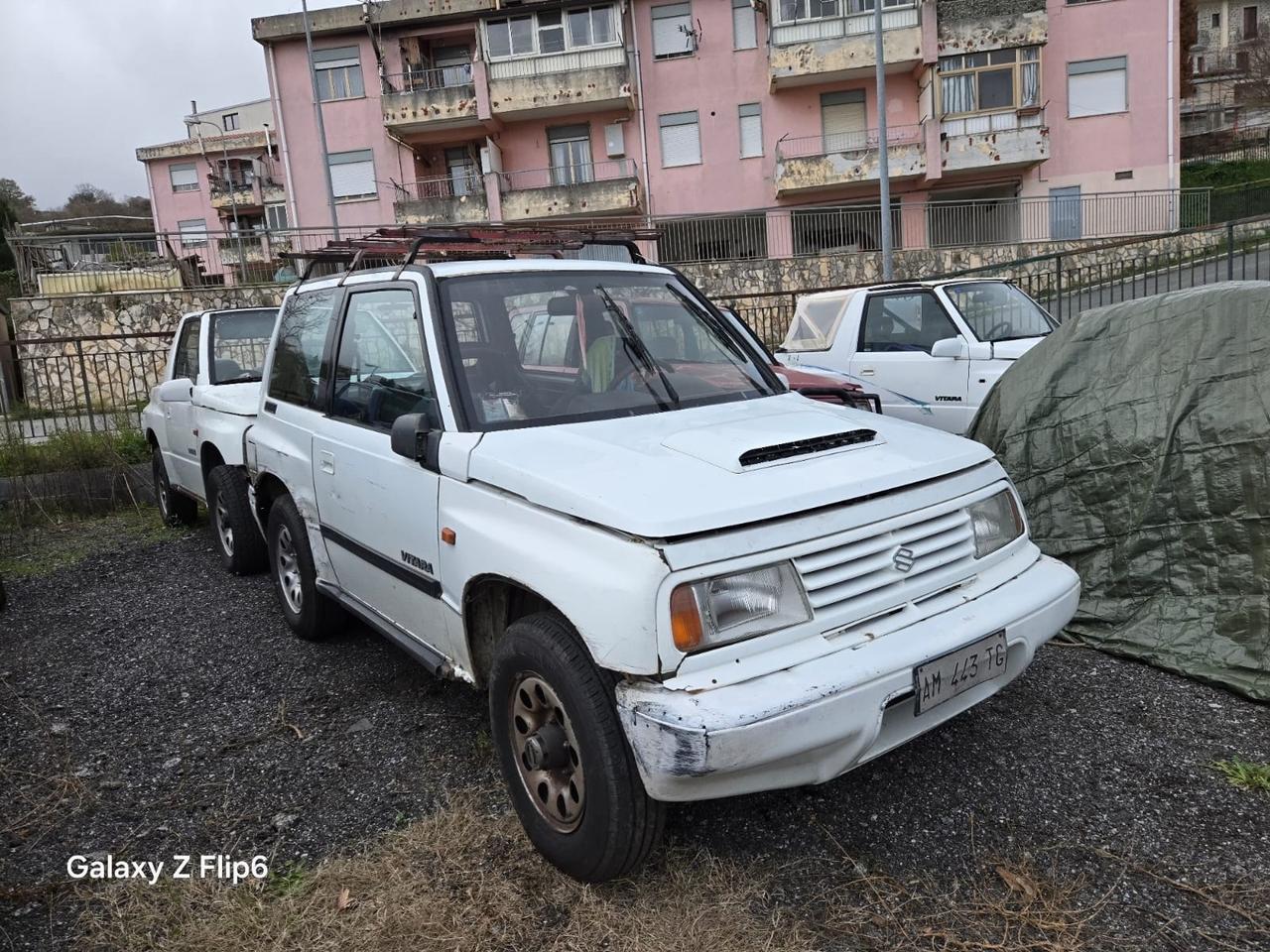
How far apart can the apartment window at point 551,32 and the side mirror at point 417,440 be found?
98.0 feet

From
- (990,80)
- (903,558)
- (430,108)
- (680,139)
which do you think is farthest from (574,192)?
(903,558)

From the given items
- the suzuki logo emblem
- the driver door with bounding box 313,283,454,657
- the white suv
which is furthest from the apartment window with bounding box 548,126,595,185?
the suzuki logo emblem

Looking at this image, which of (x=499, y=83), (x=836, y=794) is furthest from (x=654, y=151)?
(x=836, y=794)

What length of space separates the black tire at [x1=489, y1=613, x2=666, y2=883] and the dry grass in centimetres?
12

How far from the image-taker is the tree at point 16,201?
43469 millimetres

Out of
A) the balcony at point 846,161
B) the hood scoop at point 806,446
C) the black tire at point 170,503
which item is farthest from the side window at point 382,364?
the balcony at point 846,161

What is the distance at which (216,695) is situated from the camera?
4.24m

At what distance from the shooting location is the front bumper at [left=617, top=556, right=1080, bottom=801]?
7.06ft

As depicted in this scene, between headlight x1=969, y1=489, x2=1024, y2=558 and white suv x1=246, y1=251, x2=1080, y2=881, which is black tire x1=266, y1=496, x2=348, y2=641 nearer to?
white suv x1=246, y1=251, x2=1080, y2=881

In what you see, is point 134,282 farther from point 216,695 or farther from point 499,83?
point 216,695

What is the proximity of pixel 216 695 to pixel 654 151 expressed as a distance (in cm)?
2899

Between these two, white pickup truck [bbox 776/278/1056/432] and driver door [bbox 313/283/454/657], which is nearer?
Result: driver door [bbox 313/283/454/657]

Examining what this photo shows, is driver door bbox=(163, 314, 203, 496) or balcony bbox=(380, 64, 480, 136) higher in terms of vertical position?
balcony bbox=(380, 64, 480, 136)

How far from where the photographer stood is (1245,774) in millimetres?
3014
